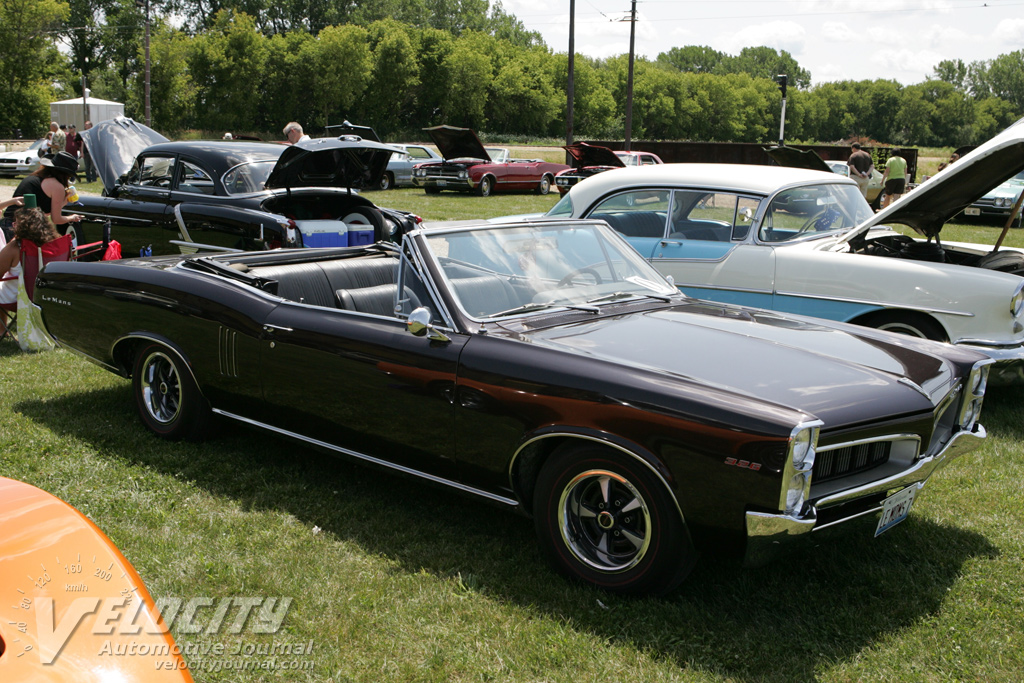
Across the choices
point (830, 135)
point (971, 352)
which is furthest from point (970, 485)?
point (830, 135)

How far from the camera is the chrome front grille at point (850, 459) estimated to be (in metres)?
3.03

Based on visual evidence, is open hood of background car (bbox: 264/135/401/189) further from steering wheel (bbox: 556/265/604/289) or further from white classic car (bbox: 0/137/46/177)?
white classic car (bbox: 0/137/46/177)

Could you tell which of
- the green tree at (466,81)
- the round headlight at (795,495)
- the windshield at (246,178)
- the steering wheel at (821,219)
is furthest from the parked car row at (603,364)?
the green tree at (466,81)

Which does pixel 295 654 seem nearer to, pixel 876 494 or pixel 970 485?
pixel 876 494

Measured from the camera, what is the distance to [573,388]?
3.17 meters

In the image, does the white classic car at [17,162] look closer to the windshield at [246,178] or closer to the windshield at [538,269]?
the windshield at [246,178]

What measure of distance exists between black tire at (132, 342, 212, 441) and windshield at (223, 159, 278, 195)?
12.8 feet

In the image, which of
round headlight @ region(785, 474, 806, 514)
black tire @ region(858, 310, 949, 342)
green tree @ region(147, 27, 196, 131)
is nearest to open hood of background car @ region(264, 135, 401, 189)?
black tire @ region(858, 310, 949, 342)

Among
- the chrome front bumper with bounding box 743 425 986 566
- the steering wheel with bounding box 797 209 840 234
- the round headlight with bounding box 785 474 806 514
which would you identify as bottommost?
the chrome front bumper with bounding box 743 425 986 566

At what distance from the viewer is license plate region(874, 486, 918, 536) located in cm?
308

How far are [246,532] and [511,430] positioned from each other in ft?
4.43

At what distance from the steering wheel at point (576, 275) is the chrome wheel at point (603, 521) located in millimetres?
1188

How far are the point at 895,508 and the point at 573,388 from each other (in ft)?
4.15

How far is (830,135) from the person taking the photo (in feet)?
468
